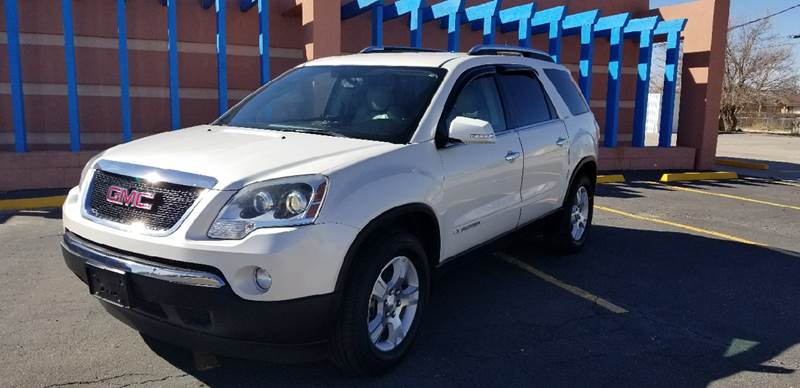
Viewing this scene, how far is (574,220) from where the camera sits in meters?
6.12

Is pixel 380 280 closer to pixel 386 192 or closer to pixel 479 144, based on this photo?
pixel 386 192

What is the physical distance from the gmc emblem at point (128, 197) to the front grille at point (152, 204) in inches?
0.4

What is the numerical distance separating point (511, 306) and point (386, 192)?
183 centimetres

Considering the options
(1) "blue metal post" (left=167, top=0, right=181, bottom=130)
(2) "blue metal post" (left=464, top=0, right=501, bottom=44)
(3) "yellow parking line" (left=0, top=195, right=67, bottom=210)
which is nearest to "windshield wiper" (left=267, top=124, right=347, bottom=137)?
(3) "yellow parking line" (left=0, top=195, right=67, bottom=210)

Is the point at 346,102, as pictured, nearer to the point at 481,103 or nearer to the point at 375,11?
the point at 481,103

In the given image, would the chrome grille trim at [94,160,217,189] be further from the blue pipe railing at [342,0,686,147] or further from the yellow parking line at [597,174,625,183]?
the yellow parking line at [597,174,625,183]

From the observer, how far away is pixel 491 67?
4.75 meters

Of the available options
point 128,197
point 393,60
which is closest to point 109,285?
point 128,197

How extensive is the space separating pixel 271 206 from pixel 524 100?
9.18 feet

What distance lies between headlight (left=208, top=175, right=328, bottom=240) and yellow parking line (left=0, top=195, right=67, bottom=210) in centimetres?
600

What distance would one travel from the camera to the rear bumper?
9.37ft

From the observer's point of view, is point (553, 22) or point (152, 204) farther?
point (553, 22)

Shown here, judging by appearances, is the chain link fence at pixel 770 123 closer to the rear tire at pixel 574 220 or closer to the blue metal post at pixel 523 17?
the blue metal post at pixel 523 17

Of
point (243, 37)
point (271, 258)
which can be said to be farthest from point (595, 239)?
point (243, 37)
